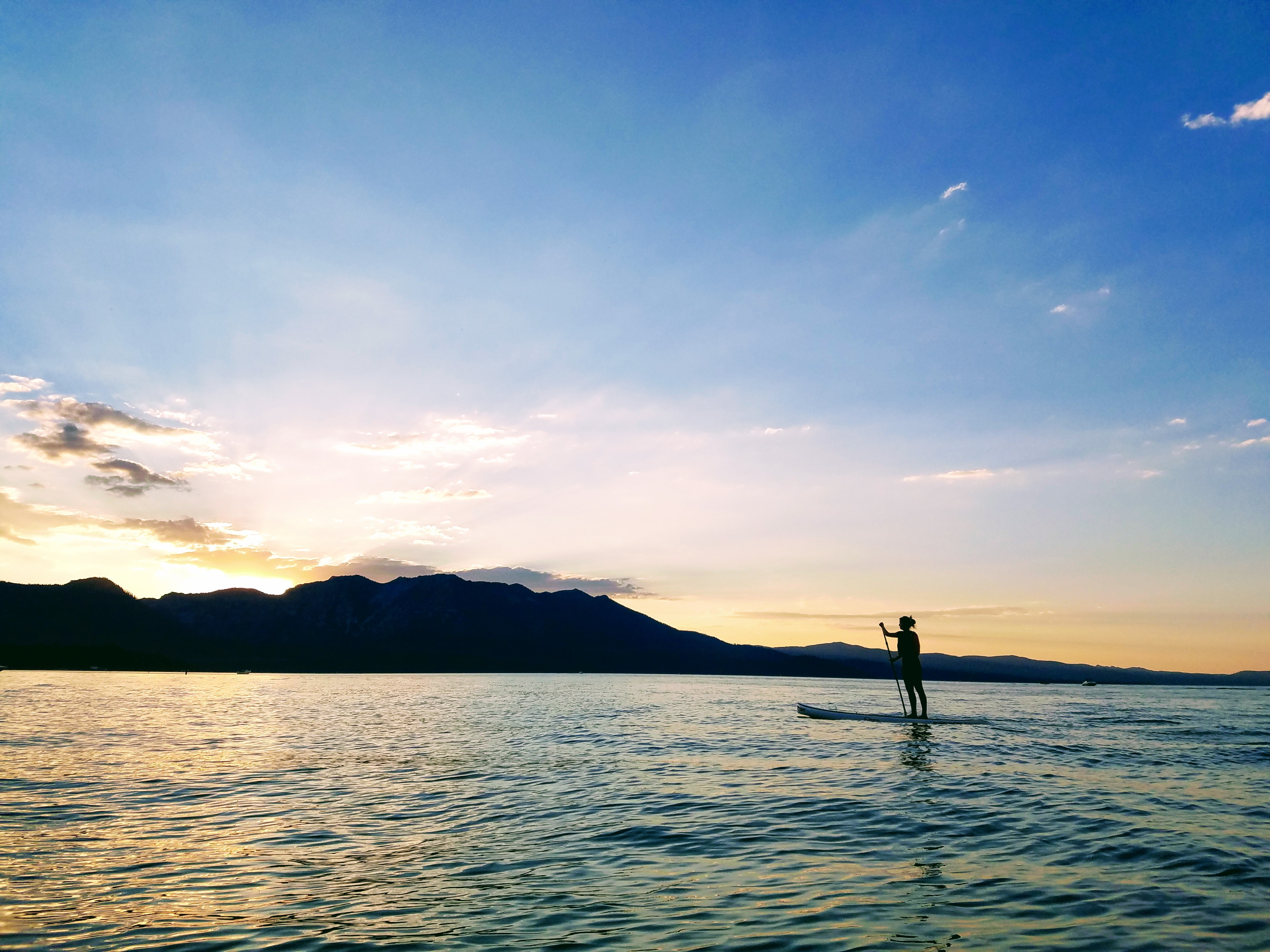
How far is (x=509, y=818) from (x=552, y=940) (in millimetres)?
8020

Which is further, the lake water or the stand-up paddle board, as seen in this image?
the stand-up paddle board

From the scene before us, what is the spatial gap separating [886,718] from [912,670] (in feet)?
18.6

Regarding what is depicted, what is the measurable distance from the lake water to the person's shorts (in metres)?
3.23

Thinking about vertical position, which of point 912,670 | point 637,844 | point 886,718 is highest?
point 912,670

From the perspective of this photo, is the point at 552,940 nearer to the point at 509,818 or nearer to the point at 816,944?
the point at 816,944

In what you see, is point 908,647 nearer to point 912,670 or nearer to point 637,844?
point 912,670

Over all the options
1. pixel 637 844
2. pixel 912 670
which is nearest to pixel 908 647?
pixel 912 670

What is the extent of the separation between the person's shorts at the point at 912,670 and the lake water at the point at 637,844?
10.6 feet

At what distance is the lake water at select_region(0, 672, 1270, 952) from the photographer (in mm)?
8891

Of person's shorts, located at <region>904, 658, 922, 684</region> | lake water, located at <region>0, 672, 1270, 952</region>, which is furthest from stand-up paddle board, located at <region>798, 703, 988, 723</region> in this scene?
lake water, located at <region>0, 672, 1270, 952</region>

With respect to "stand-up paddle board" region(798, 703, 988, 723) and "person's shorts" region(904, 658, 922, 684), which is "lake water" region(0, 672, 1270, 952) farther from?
"stand-up paddle board" region(798, 703, 988, 723)

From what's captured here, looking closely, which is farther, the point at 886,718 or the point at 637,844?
the point at 886,718

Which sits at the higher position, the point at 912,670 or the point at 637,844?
the point at 912,670

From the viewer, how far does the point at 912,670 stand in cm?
3494
